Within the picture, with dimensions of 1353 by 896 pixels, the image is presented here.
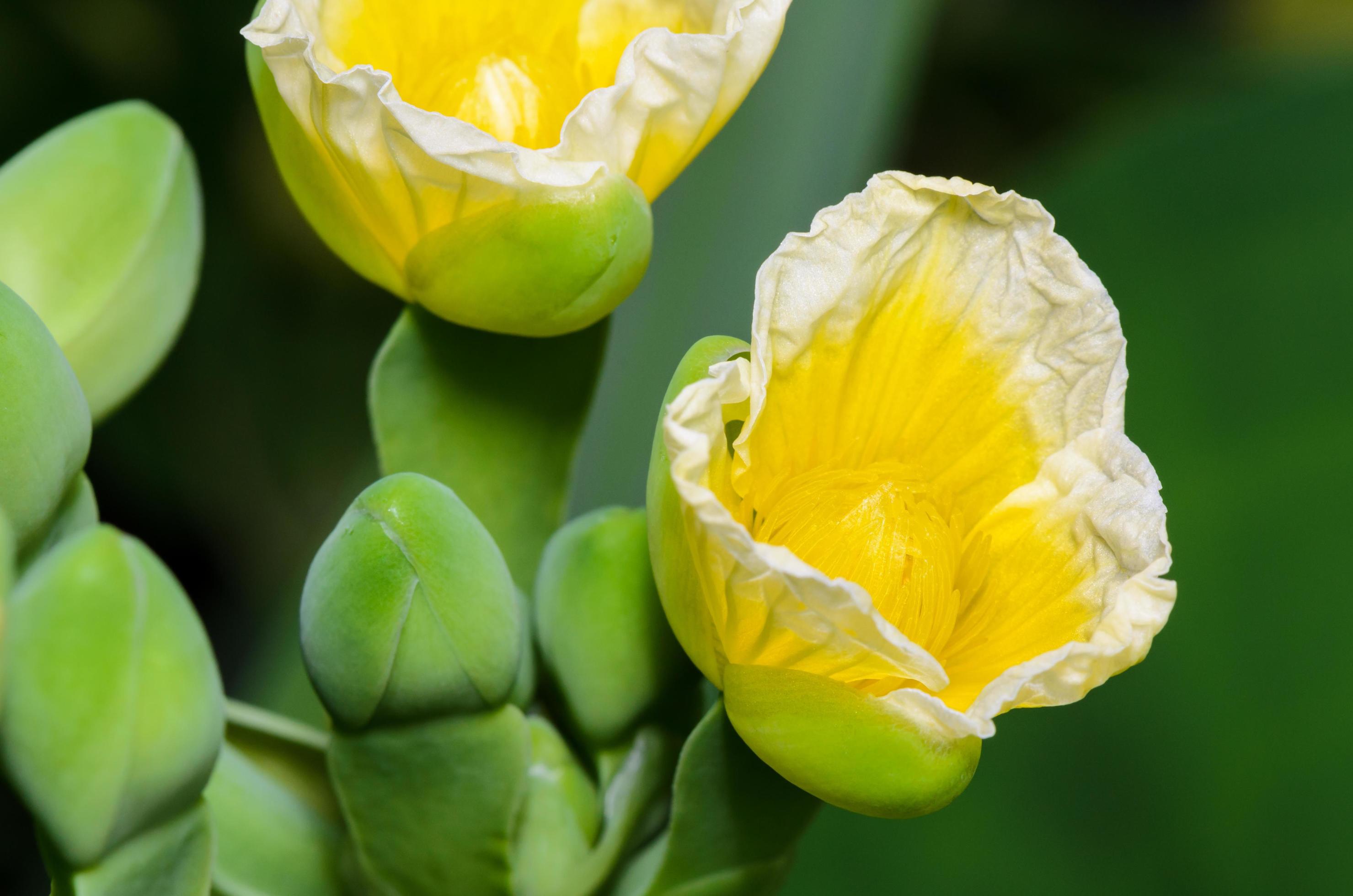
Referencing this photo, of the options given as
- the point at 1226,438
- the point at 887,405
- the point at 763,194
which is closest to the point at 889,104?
the point at 763,194

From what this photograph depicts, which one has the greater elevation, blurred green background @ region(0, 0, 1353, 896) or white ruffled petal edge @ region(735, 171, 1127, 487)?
white ruffled petal edge @ region(735, 171, 1127, 487)

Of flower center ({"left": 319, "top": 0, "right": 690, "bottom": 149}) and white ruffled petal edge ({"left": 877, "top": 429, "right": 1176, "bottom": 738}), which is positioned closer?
white ruffled petal edge ({"left": 877, "top": 429, "right": 1176, "bottom": 738})

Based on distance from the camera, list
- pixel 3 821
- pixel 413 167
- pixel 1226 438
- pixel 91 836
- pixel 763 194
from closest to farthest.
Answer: pixel 91 836 < pixel 413 167 < pixel 763 194 < pixel 3 821 < pixel 1226 438

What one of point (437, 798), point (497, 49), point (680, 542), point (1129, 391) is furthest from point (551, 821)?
point (1129, 391)

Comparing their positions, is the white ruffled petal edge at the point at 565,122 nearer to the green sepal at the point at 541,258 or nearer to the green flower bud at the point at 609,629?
the green sepal at the point at 541,258

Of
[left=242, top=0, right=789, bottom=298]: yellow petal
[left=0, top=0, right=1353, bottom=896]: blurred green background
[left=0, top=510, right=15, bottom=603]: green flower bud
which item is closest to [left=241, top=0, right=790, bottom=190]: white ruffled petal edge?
[left=242, top=0, right=789, bottom=298]: yellow petal

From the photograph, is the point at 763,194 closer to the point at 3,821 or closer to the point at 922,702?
the point at 922,702

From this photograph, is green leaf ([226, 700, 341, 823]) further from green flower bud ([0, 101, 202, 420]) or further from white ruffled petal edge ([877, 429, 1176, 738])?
white ruffled petal edge ([877, 429, 1176, 738])
